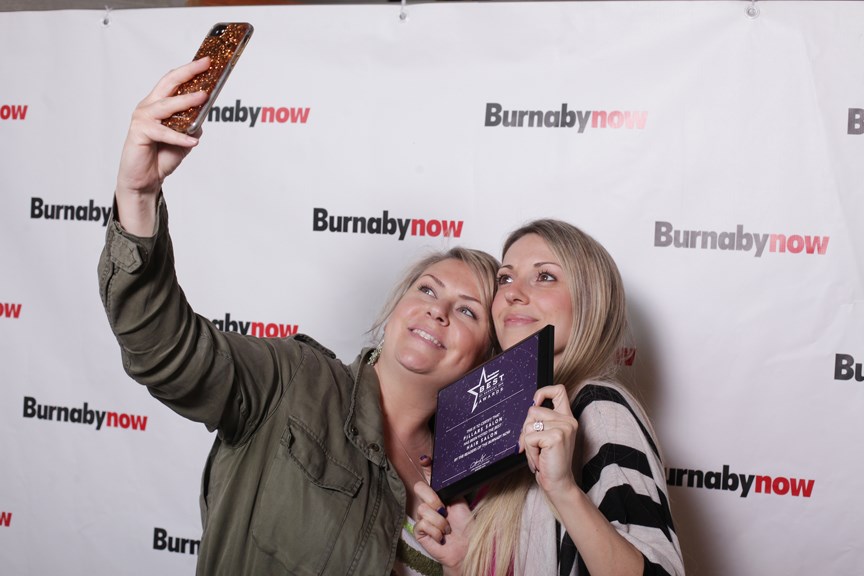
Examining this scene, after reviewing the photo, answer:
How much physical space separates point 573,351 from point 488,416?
25 cm

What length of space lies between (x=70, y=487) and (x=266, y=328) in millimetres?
927

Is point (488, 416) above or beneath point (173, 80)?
beneath

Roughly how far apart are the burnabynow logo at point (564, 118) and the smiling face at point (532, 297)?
2.77 ft

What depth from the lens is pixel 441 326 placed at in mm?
1973

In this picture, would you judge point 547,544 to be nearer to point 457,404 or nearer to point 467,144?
point 457,404

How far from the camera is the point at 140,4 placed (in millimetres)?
3449

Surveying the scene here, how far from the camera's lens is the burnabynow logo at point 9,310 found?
3.01m

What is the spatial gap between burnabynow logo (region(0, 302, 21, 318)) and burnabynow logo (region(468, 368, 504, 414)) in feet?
6.57

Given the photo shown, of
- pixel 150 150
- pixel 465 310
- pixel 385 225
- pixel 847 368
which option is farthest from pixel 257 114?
pixel 847 368

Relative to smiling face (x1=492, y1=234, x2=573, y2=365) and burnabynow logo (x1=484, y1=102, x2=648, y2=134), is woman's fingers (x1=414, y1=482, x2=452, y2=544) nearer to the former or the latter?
smiling face (x1=492, y1=234, x2=573, y2=365)

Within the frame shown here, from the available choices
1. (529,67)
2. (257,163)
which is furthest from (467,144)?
(257,163)

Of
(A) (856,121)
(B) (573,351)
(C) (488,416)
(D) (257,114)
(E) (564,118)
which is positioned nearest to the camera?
(C) (488,416)

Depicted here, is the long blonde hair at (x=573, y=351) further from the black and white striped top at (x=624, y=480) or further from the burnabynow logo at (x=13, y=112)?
the burnabynow logo at (x=13, y=112)

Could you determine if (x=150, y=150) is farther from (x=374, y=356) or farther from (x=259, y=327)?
(x=259, y=327)
